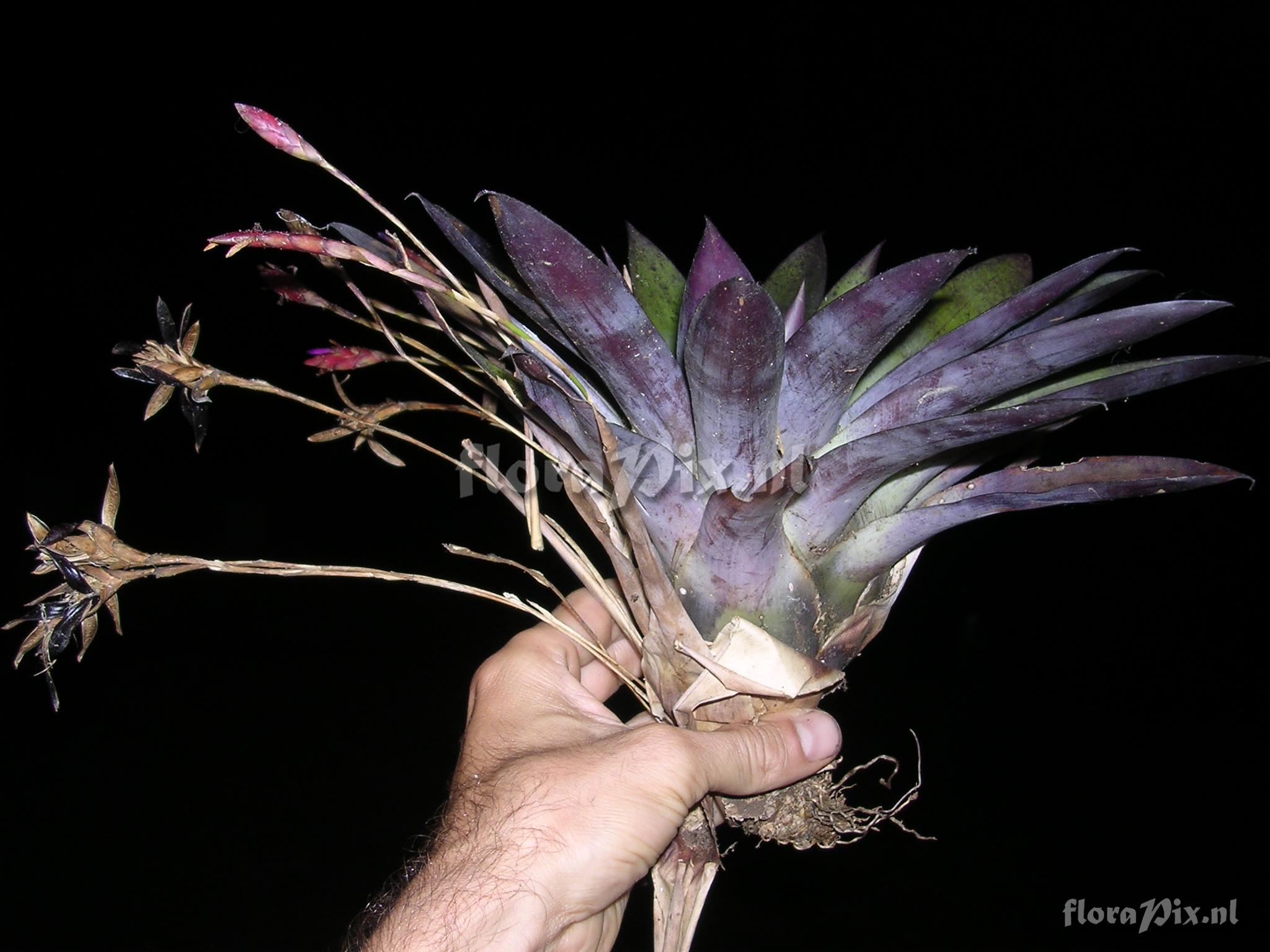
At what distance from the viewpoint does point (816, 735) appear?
3.44 ft

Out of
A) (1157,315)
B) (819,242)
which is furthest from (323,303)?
(1157,315)

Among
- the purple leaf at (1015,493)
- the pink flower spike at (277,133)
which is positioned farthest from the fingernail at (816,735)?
the pink flower spike at (277,133)

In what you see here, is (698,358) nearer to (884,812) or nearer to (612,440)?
(612,440)

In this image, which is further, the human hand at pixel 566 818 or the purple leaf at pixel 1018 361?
the human hand at pixel 566 818

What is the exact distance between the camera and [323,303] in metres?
1.05

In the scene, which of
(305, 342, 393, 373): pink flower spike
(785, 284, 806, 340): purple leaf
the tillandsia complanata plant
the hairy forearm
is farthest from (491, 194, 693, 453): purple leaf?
the hairy forearm

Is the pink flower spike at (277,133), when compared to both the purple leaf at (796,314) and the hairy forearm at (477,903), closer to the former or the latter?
the purple leaf at (796,314)

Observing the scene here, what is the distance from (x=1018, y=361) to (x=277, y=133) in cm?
82

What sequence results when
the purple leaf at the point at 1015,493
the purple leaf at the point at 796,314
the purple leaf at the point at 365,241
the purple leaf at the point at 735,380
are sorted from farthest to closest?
the purple leaf at the point at 796,314 → the purple leaf at the point at 365,241 → the purple leaf at the point at 1015,493 → the purple leaf at the point at 735,380

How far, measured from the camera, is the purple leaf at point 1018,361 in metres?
0.81

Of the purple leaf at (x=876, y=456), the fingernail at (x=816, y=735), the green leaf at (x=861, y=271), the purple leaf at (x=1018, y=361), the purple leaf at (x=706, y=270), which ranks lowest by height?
the fingernail at (x=816, y=735)

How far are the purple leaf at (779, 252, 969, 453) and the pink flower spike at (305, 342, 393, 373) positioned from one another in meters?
0.55

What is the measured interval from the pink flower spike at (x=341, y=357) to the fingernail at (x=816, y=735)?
754 mm

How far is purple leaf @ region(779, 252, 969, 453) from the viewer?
0.78 meters
